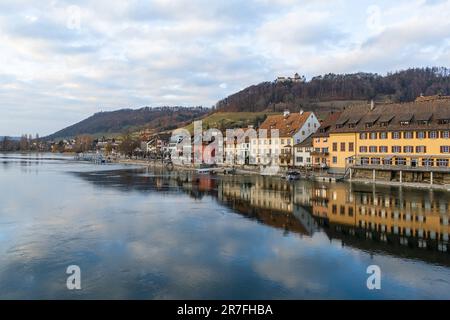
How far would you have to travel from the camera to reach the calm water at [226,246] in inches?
534

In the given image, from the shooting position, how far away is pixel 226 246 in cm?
1861

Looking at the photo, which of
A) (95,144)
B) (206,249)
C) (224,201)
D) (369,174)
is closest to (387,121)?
(369,174)

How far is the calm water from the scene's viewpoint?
13555 mm

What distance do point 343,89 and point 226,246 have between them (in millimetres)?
125400

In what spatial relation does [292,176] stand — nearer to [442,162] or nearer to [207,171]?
[442,162]

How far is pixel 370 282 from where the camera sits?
1411cm

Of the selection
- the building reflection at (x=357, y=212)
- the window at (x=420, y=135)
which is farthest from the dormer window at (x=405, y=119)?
the building reflection at (x=357, y=212)

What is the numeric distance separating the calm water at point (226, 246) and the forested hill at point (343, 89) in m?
92.4

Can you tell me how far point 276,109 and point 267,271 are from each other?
110998 mm

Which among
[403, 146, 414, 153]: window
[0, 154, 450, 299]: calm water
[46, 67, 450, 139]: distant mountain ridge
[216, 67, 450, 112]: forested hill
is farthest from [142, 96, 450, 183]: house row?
[216, 67, 450, 112]: forested hill

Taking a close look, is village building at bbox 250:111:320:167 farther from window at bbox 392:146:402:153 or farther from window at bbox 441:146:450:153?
window at bbox 441:146:450:153

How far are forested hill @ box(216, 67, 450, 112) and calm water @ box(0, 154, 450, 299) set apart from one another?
92441mm

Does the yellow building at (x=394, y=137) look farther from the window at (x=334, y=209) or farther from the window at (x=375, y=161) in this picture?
the window at (x=334, y=209)

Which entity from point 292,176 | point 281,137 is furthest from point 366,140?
point 281,137
